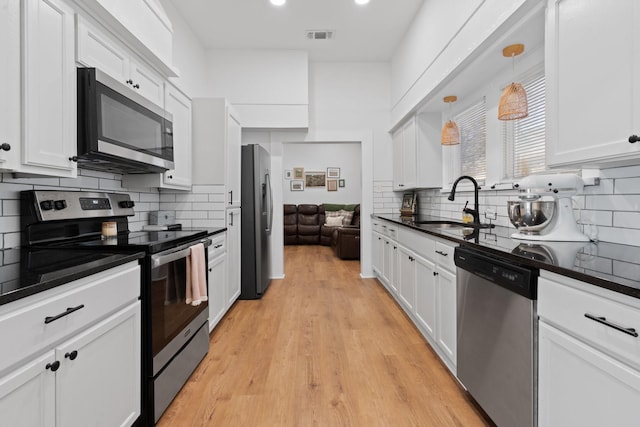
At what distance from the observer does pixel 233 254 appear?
3371 millimetres

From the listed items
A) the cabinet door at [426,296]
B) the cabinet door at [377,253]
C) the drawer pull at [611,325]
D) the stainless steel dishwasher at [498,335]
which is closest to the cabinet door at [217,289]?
the cabinet door at [426,296]

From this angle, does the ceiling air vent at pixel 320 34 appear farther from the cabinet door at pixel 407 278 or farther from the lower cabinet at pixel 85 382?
the lower cabinet at pixel 85 382

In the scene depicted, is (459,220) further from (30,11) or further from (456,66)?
(30,11)

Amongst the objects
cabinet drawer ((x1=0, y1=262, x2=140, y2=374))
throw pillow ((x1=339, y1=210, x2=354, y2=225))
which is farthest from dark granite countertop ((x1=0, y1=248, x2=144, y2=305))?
throw pillow ((x1=339, y1=210, x2=354, y2=225))

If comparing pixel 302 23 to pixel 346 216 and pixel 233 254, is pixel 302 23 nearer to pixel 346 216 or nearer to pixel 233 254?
pixel 233 254

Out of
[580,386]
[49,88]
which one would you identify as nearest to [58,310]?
[49,88]

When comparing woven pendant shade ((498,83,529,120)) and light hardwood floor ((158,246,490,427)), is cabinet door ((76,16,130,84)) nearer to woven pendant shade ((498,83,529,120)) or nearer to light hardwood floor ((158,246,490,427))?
light hardwood floor ((158,246,490,427))

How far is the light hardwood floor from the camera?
1.73 meters

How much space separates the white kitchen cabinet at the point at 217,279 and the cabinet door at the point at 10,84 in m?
1.48

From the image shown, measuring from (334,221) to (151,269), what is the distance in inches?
262

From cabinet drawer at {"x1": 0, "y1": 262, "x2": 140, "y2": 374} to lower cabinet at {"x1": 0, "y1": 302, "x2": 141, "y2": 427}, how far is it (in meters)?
0.04

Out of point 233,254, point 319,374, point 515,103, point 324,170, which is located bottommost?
point 319,374

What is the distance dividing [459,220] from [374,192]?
164 centimetres

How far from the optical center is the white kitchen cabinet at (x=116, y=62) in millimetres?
1637
